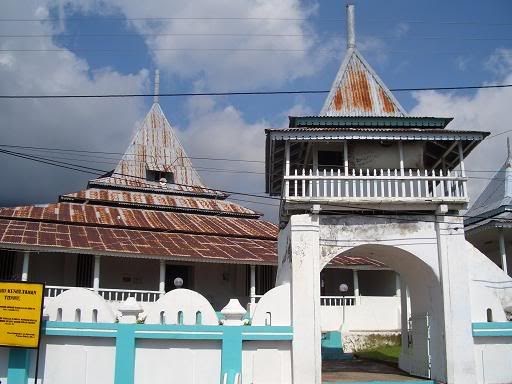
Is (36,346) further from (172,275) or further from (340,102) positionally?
(172,275)

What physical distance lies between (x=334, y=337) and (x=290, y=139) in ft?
29.2

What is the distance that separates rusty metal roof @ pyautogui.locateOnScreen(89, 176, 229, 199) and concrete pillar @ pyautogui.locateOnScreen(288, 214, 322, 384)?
13.7 meters

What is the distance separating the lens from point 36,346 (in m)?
10.4

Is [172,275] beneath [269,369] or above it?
above

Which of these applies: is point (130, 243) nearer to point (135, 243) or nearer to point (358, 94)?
point (135, 243)

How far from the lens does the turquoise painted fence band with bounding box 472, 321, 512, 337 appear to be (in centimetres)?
1178

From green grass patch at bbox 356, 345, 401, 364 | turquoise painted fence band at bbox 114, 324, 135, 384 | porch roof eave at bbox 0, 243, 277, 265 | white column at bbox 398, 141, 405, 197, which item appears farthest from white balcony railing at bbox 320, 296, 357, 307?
turquoise painted fence band at bbox 114, 324, 135, 384

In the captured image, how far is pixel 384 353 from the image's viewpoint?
708 inches

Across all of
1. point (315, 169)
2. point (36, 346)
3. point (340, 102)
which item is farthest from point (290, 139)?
point (36, 346)

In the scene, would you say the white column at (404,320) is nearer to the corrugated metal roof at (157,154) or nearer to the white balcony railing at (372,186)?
the white balcony railing at (372,186)

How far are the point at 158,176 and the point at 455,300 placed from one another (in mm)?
18677


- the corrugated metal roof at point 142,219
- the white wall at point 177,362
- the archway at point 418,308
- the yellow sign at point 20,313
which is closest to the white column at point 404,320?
the archway at point 418,308

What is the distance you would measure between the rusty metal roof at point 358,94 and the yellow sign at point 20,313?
7549mm

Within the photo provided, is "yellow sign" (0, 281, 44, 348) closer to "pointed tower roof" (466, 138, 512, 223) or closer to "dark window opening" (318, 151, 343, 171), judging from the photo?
"dark window opening" (318, 151, 343, 171)
